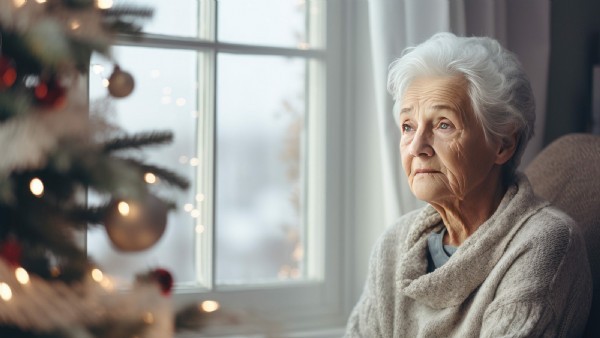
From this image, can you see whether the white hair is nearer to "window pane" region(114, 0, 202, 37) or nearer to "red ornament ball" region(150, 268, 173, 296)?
"window pane" region(114, 0, 202, 37)

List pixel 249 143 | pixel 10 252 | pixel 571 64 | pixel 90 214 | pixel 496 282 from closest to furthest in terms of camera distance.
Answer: pixel 10 252
pixel 90 214
pixel 496 282
pixel 249 143
pixel 571 64

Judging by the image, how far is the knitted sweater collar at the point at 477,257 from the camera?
1.67 meters

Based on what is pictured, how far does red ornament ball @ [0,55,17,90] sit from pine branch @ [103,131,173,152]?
163 mm

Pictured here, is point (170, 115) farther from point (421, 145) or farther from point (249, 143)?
point (421, 145)

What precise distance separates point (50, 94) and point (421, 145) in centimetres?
96

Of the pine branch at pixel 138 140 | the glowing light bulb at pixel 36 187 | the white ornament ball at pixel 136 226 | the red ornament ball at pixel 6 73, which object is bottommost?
the white ornament ball at pixel 136 226

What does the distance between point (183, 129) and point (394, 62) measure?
→ 0.65 metres

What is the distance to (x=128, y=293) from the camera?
1.05 meters

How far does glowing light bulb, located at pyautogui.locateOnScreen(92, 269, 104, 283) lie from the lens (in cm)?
105

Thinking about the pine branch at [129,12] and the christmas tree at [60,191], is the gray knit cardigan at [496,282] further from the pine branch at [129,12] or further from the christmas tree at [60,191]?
the pine branch at [129,12]

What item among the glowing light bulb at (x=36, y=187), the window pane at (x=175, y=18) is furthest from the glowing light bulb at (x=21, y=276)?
the window pane at (x=175, y=18)

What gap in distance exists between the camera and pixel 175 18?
6.95 feet

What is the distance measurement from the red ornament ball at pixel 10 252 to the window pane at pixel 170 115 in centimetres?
106

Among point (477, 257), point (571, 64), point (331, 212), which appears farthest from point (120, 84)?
point (571, 64)
